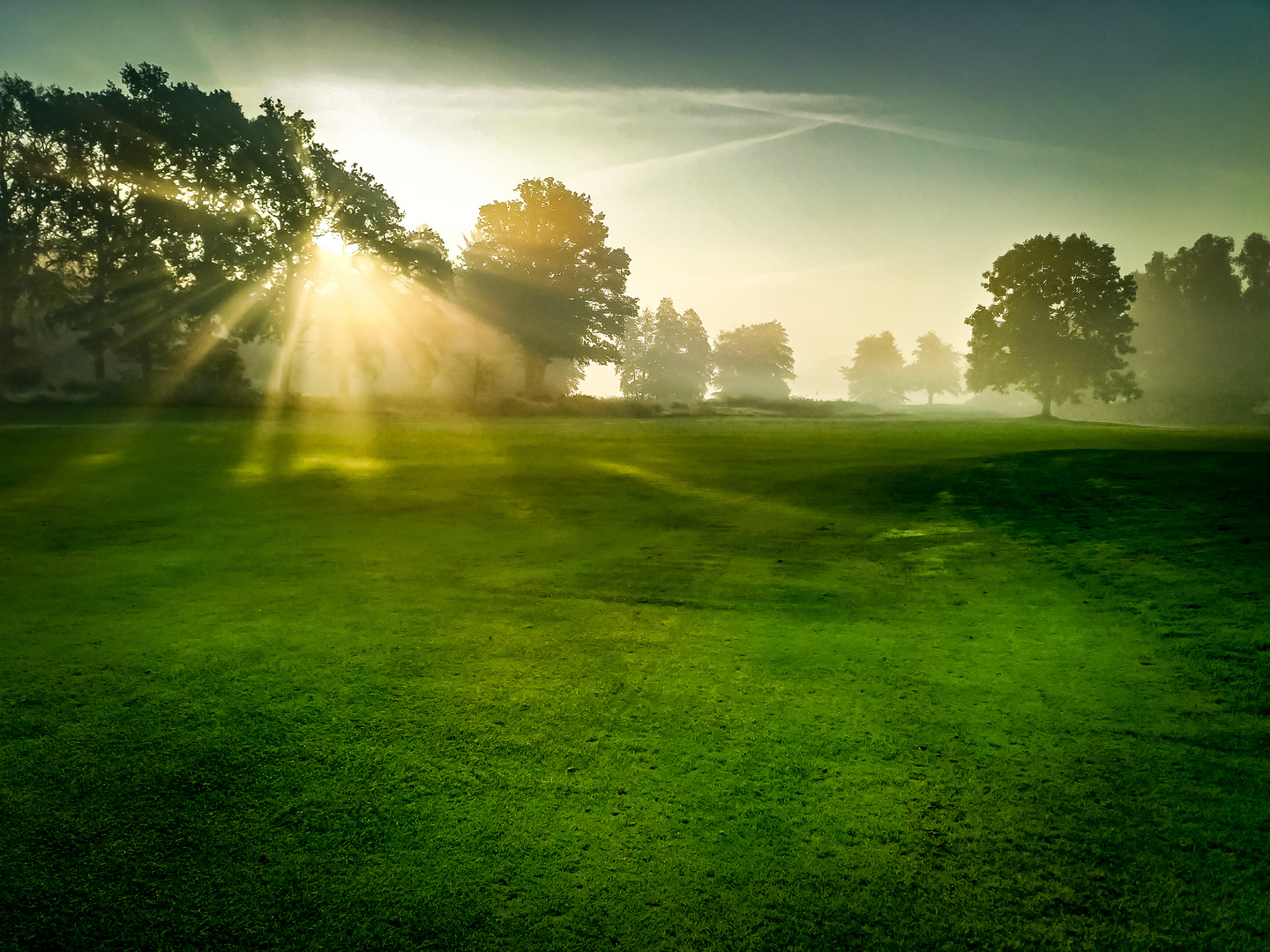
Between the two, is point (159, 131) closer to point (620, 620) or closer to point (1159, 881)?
point (620, 620)

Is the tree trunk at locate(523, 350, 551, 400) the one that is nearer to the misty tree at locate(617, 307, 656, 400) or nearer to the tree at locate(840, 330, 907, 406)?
the misty tree at locate(617, 307, 656, 400)

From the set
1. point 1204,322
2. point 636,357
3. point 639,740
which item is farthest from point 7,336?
point 1204,322

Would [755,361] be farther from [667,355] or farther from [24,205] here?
[24,205]

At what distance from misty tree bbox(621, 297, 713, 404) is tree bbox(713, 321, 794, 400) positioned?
15.5 feet

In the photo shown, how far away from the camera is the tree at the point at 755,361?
100m

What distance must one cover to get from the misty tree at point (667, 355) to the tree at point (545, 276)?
3388cm

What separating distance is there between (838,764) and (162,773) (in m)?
3.47

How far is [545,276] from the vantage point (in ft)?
172

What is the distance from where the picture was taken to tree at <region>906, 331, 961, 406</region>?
118562mm

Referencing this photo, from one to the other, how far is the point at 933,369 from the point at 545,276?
89.6 meters

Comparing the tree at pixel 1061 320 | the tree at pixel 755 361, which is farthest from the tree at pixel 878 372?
the tree at pixel 1061 320

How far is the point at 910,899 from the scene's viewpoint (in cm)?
264

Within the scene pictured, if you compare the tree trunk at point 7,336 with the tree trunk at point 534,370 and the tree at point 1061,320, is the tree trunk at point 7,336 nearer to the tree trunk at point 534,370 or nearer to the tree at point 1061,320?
the tree trunk at point 534,370

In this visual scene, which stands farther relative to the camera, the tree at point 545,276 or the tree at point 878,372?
the tree at point 878,372
